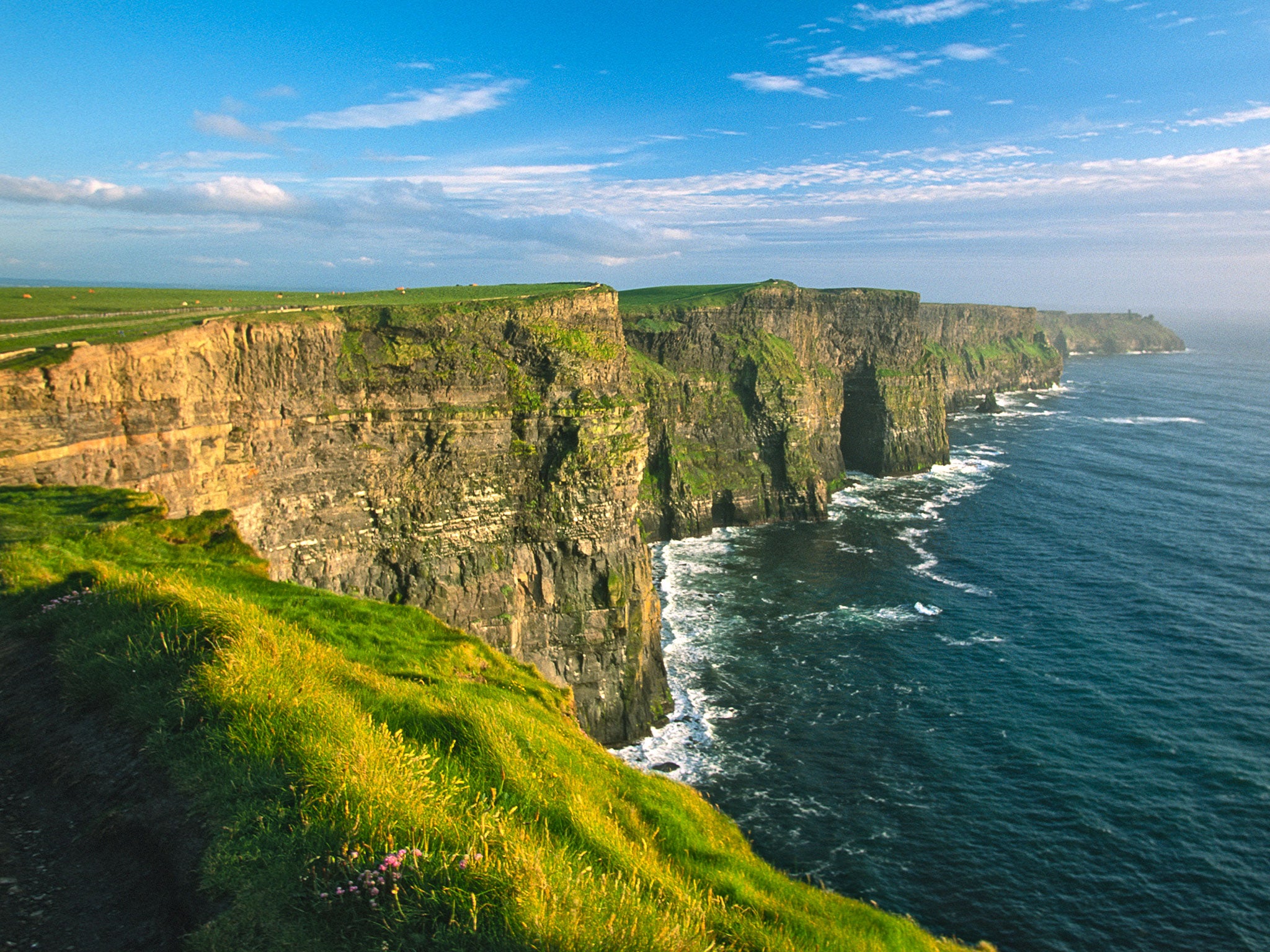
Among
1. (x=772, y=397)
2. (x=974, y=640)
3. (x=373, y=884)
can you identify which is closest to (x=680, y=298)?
(x=772, y=397)

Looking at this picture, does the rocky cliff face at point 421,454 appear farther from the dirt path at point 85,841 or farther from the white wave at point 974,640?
the white wave at point 974,640

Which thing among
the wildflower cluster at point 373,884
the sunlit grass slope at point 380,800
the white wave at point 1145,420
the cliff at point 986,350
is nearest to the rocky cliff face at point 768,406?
the white wave at point 1145,420

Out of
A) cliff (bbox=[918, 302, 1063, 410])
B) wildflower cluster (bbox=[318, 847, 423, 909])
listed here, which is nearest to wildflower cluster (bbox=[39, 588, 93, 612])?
wildflower cluster (bbox=[318, 847, 423, 909])

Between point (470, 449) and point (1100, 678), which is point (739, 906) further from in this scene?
point (1100, 678)

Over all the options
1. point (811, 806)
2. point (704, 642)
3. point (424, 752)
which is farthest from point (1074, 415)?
point (424, 752)

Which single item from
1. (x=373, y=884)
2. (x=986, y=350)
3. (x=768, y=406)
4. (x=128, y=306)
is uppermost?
(x=986, y=350)

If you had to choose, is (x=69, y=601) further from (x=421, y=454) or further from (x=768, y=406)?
(x=768, y=406)
